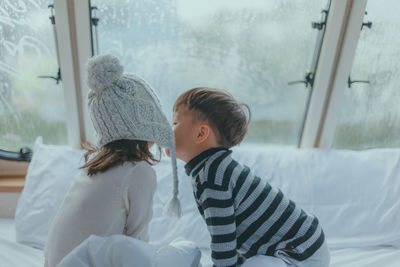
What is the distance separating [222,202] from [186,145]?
0.65 feet

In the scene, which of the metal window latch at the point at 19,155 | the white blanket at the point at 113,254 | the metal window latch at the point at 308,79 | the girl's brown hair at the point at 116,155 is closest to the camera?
the white blanket at the point at 113,254

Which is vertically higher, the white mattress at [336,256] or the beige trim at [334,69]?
the beige trim at [334,69]

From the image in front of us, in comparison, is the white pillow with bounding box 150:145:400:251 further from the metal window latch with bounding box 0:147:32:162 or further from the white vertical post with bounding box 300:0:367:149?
the metal window latch with bounding box 0:147:32:162

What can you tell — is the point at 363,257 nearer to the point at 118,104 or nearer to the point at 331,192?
the point at 331,192

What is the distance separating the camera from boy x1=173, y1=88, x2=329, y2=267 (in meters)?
0.91

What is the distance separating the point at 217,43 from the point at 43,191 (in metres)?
1.00

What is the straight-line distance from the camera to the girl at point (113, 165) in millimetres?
816

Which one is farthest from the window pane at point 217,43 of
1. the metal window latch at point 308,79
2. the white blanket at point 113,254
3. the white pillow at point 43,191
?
the white blanket at point 113,254

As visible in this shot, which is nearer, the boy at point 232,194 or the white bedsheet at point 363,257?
the boy at point 232,194

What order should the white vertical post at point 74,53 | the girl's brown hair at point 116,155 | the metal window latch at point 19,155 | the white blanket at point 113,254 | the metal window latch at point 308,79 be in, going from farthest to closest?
the metal window latch at point 19,155 → the metal window latch at point 308,79 → the white vertical post at point 74,53 → the girl's brown hair at point 116,155 → the white blanket at point 113,254

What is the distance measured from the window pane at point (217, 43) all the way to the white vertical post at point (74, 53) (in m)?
0.08

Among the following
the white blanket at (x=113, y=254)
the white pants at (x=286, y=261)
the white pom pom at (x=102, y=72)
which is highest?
the white pom pom at (x=102, y=72)

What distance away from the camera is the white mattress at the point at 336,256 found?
48.1 inches

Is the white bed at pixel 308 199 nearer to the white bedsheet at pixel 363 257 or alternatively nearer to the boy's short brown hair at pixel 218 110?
the white bedsheet at pixel 363 257
